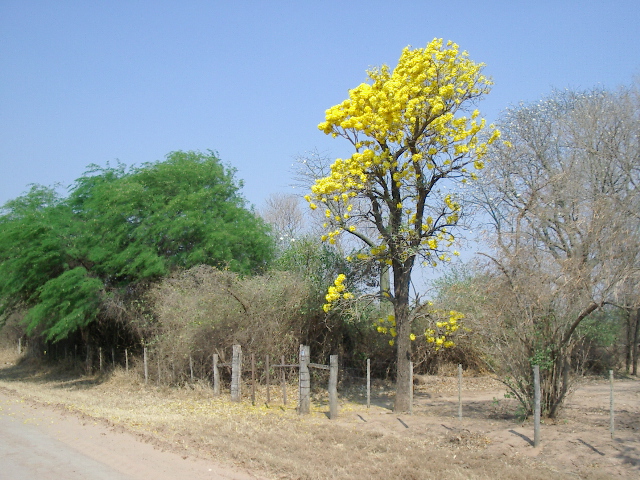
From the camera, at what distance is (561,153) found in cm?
2133

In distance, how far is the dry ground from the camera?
8938 mm

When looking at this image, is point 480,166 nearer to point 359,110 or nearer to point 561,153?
point 359,110

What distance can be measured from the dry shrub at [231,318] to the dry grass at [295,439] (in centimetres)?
136

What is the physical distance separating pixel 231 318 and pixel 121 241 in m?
6.28

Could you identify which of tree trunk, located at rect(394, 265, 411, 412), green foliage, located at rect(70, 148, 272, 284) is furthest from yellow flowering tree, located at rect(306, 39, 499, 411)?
green foliage, located at rect(70, 148, 272, 284)

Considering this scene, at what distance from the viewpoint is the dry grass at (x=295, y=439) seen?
352 inches

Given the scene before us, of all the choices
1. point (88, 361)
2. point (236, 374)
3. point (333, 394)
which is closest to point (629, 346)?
point (333, 394)

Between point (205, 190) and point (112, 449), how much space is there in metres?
13.4

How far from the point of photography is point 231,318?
17.7 meters

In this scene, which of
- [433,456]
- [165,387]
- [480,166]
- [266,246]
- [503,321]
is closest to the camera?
[433,456]

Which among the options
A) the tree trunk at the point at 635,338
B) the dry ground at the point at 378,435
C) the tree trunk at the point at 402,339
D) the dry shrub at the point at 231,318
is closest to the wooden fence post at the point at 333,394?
the dry ground at the point at 378,435

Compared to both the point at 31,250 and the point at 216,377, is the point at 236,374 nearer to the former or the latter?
the point at 216,377

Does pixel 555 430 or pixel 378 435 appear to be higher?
pixel 555 430

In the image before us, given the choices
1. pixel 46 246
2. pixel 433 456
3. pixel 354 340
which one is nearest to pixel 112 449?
pixel 433 456
